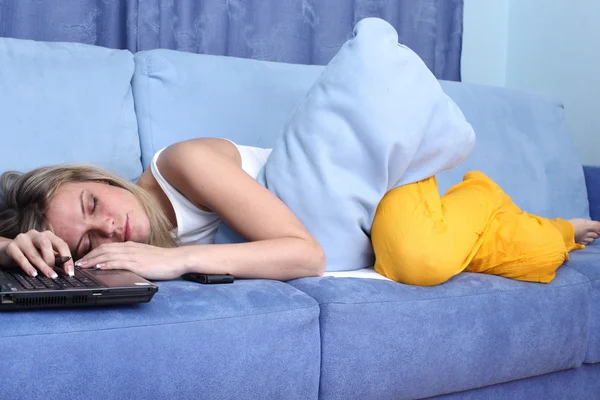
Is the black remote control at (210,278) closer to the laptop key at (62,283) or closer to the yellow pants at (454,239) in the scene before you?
the laptop key at (62,283)

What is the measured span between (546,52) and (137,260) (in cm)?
242

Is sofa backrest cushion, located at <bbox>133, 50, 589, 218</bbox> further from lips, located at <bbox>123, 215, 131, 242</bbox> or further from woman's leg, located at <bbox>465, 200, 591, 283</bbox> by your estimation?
woman's leg, located at <bbox>465, 200, 591, 283</bbox>

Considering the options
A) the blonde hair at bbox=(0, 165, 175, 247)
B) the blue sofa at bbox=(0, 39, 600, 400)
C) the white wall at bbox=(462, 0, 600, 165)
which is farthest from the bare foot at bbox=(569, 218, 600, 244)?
the blonde hair at bbox=(0, 165, 175, 247)

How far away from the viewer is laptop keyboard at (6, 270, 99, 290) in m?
1.01

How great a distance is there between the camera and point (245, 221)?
4.59 feet

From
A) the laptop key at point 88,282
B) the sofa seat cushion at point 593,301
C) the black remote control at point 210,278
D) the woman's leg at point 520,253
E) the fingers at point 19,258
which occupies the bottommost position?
the sofa seat cushion at point 593,301

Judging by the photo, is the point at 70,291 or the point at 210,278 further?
the point at 210,278

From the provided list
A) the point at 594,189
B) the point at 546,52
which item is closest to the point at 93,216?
the point at 594,189

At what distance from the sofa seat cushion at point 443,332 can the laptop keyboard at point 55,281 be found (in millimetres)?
397

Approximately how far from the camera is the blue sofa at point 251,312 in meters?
1.00

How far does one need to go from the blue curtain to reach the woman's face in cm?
92

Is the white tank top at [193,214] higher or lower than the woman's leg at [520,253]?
higher

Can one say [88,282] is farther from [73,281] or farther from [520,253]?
[520,253]

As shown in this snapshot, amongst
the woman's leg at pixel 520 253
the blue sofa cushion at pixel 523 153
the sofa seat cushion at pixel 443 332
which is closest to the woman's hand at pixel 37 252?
the sofa seat cushion at pixel 443 332
